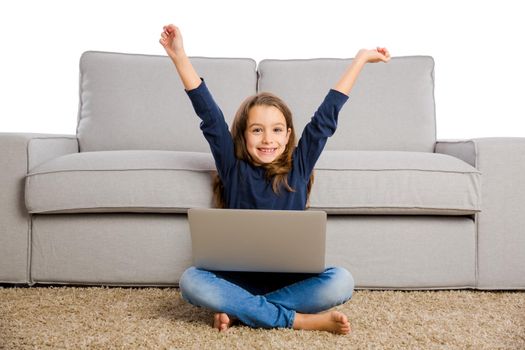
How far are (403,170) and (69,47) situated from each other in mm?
1991

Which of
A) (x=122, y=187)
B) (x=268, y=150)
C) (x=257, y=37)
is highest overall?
(x=257, y=37)

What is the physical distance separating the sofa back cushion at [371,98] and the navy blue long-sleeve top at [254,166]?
2.72 ft

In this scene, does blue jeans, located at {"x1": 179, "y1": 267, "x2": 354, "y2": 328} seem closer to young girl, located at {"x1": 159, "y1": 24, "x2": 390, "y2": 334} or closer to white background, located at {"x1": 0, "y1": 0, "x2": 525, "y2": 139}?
young girl, located at {"x1": 159, "y1": 24, "x2": 390, "y2": 334}

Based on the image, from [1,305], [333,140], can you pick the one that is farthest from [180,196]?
[333,140]

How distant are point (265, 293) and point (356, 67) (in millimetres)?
715

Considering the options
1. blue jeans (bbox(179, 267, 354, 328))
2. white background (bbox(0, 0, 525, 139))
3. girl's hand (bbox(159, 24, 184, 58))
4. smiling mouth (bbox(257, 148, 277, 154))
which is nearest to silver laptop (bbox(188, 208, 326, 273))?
blue jeans (bbox(179, 267, 354, 328))

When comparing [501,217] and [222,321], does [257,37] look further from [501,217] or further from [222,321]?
[222,321]

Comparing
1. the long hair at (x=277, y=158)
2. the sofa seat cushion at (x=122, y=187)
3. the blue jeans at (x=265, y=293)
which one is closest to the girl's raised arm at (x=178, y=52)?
the long hair at (x=277, y=158)

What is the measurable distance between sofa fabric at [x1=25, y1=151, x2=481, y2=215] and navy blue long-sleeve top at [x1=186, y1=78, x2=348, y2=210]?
23cm

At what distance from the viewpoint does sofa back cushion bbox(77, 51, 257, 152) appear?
271 centimetres

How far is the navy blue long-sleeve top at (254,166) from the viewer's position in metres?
1.83

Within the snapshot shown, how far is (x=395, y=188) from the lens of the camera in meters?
2.12

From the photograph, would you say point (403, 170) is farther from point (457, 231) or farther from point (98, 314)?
point (98, 314)

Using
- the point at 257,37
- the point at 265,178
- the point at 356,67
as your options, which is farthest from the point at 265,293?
the point at 257,37
